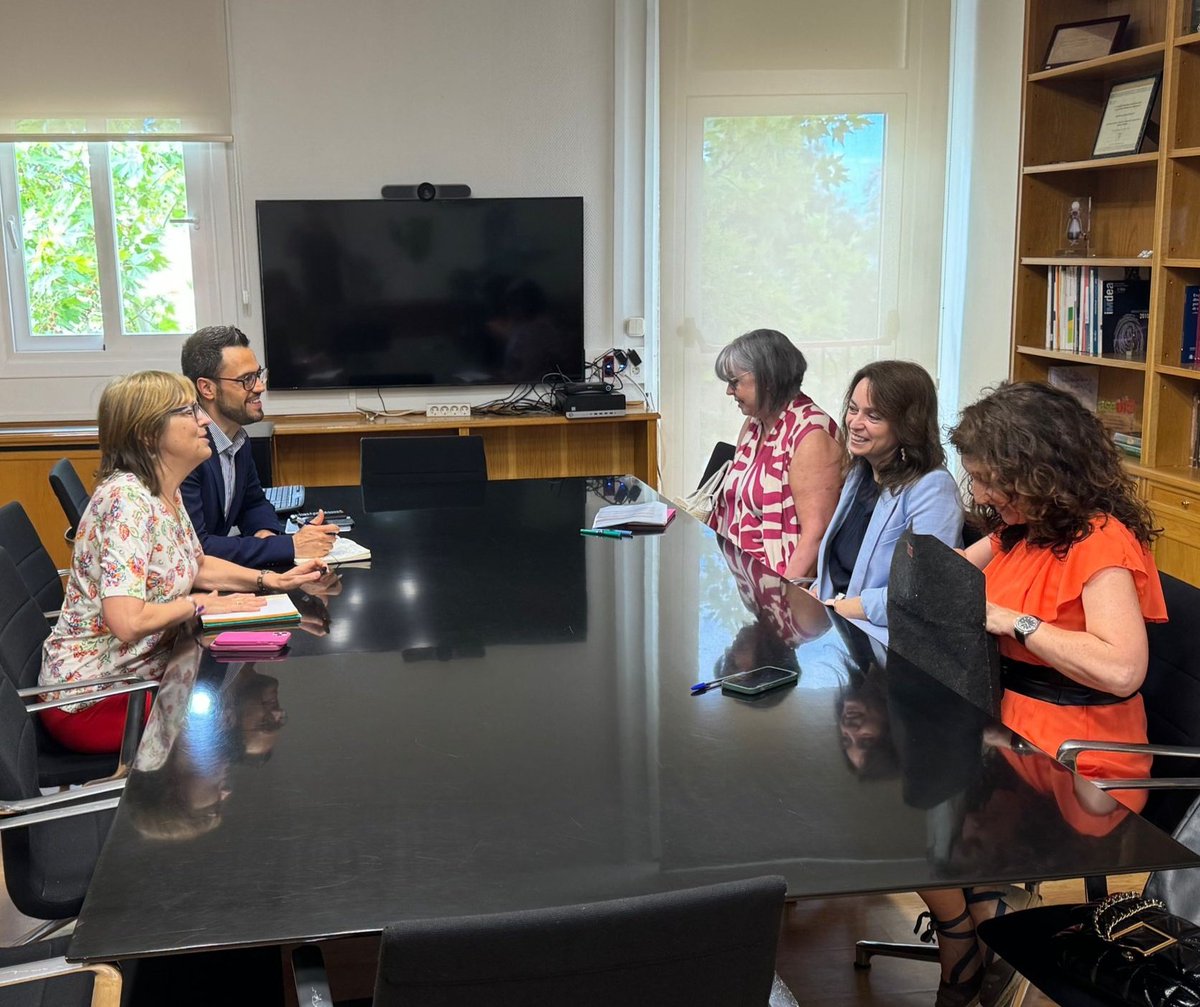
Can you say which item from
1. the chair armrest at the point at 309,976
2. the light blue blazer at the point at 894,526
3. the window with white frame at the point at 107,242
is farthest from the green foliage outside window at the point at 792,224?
the chair armrest at the point at 309,976

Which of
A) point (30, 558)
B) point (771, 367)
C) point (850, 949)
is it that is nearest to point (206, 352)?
point (30, 558)

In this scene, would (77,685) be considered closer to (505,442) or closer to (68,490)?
(68,490)

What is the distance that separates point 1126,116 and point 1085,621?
294 cm

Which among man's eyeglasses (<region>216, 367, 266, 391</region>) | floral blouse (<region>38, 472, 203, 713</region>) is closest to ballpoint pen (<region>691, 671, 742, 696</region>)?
floral blouse (<region>38, 472, 203, 713</region>)

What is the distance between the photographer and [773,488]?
3549mm

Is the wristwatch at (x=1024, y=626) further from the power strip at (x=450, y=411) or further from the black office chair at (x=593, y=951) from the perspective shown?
the power strip at (x=450, y=411)

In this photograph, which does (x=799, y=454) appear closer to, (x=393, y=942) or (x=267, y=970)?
(x=267, y=970)

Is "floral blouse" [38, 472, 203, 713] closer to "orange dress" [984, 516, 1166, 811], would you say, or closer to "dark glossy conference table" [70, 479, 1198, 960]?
"dark glossy conference table" [70, 479, 1198, 960]

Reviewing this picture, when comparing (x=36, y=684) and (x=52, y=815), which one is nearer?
(x=52, y=815)

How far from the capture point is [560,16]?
567cm

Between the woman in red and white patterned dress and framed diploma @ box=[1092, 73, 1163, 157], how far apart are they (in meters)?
1.64

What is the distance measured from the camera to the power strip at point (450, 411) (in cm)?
564

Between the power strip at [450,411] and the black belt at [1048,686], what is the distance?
3.70 metres

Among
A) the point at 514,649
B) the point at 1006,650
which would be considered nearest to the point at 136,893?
the point at 514,649
